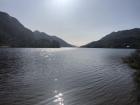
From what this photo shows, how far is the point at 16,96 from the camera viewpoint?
2009cm

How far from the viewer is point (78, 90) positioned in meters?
23.5

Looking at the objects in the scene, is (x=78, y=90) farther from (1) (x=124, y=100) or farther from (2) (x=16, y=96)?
(2) (x=16, y=96)

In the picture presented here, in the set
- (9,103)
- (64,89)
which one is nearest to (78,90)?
(64,89)

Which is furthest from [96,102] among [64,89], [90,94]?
[64,89]

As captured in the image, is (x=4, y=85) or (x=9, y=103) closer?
(x=9, y=103)

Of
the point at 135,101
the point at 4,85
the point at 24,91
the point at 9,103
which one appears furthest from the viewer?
the point at 4,85

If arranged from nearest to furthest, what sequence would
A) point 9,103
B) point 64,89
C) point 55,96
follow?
1. point 9,103
2. point 55,96
3. point 64,89

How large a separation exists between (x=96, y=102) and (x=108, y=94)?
405 cm

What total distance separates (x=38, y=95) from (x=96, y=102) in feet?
25.7

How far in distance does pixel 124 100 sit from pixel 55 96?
9.01 metres

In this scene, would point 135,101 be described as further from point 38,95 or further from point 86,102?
point 38,95

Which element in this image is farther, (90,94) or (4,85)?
(4,85)

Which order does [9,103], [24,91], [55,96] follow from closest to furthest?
[9,103], [55,96], [24,91]

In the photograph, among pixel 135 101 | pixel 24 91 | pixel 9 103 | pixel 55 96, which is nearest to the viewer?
pixel 9 103
